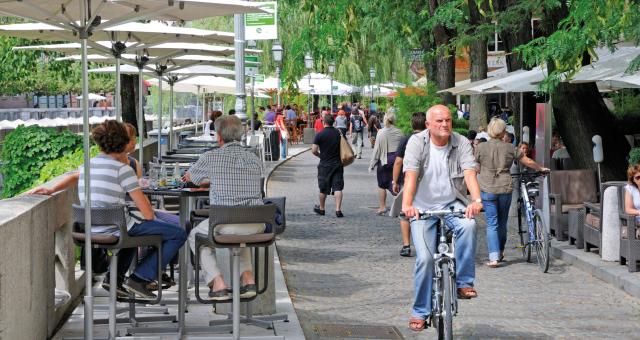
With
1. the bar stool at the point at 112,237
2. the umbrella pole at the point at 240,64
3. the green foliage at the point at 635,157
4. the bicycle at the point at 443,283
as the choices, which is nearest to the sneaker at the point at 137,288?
the bar stool at the point at 112,237

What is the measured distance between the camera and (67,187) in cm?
1075

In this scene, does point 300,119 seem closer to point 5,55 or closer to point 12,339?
point 5,55

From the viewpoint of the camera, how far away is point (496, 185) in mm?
14812

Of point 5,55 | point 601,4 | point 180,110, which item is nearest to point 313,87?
point 180,110

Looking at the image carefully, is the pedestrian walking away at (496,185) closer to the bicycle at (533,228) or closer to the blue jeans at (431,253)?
the bicycle at (533,228)

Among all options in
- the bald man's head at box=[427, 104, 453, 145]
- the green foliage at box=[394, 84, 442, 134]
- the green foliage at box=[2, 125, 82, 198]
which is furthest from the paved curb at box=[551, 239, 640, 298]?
the green foliage at box=[394, 84, 442, 134]

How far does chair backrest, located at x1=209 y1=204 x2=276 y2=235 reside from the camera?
29.6 feet

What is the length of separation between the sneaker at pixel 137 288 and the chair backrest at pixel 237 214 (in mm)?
617

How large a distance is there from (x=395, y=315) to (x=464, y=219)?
7.89ft

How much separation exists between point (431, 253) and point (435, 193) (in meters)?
0.41

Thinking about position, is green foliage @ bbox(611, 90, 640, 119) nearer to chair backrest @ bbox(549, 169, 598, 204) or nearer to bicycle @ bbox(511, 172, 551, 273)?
chair backrest @ bbox(549, 169, 598, 204)

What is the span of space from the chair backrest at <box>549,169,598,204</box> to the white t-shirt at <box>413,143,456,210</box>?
8131mm

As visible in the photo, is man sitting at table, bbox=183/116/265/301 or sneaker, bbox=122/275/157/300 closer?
sneaker, bbox=122/275/157/300

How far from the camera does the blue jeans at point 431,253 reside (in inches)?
352
